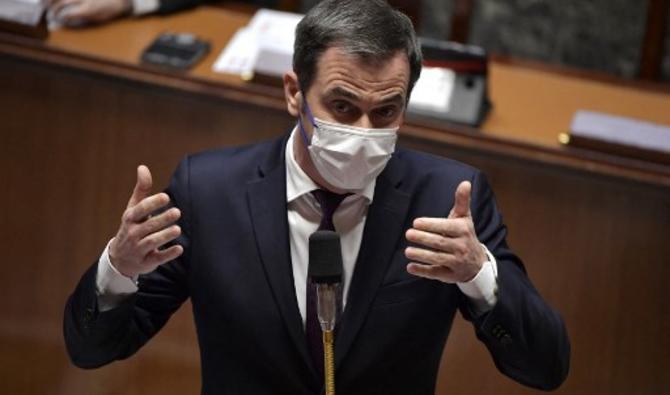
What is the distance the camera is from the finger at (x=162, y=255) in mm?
1104

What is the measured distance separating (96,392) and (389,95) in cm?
92

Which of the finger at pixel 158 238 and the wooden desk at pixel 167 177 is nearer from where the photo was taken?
the finger at pixel 158 238

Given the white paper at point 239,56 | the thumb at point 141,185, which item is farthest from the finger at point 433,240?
the white paper at point 239,56

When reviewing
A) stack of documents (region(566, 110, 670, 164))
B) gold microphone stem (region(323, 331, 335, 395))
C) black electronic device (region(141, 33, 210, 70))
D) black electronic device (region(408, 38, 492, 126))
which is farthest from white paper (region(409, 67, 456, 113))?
gold microphone stem (region(323, 331, 335, 395))

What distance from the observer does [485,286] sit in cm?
113

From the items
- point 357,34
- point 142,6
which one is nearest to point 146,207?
point 357,34

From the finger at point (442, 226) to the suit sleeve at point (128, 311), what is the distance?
0.89 feet

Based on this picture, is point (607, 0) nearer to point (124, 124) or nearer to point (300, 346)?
point (124, 124)

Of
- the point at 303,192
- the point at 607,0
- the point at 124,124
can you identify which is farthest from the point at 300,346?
the point at 607,0

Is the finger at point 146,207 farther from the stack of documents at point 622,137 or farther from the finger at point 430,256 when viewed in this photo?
the stack of documents at point 622,137

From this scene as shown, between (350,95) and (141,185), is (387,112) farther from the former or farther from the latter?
(141,185)

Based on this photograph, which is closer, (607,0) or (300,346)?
(300,346)

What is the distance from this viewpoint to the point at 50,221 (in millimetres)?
1872

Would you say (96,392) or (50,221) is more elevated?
(50,221)
